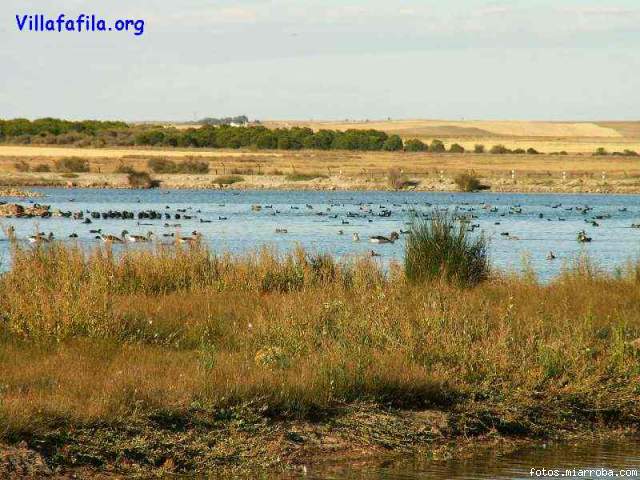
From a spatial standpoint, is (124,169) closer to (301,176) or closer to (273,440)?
(301,176)

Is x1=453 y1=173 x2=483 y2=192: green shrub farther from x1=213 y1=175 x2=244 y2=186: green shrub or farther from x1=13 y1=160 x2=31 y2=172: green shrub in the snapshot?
x1=13 y1=160 x2=31 y2=172: green shrub

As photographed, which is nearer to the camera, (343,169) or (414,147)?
(343,169)

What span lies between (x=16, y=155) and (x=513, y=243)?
6554 centimetres

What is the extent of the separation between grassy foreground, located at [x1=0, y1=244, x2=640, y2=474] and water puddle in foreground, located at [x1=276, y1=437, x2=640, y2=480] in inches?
14.4

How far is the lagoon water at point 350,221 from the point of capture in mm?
31562

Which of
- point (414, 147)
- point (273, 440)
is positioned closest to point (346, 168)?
→ point (414, 147)

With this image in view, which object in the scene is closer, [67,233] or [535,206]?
[67,233]

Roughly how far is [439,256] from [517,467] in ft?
22.5

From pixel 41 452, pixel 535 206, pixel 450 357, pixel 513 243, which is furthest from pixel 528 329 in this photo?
→ pixel 535 206

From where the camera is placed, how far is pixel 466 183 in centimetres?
7650

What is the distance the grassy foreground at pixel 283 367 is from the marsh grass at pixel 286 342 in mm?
24

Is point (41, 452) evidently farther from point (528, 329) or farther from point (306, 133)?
point (306, 133)

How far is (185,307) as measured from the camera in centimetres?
1477

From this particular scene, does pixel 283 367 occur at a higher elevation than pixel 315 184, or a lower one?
higher
